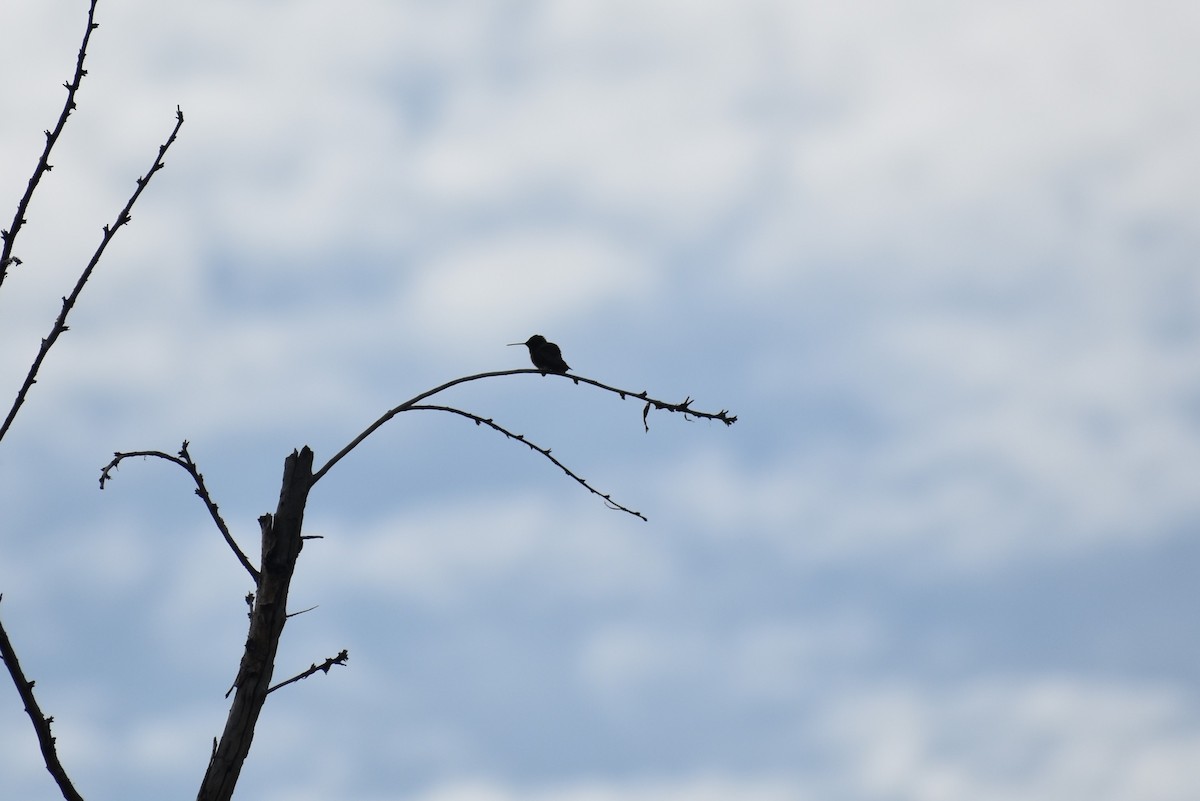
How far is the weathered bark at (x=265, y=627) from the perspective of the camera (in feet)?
15.9

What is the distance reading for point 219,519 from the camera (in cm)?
541

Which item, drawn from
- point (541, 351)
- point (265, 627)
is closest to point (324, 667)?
point (265, 627)

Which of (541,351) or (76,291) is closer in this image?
(76,291)

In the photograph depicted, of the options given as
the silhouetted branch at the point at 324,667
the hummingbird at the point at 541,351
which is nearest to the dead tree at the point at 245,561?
the silhouetted branch at the point at 324,667

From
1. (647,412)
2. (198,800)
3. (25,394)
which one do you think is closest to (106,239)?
(25,394)

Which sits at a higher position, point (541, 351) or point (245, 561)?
point (541, 351)

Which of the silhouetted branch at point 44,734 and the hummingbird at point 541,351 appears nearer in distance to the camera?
the silhouetted branch at point 44,734

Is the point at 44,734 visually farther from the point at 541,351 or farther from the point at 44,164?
the point at 541,351

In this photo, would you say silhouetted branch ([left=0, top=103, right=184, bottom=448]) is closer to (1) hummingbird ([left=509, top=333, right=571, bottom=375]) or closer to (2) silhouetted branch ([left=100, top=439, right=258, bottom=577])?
(2) silhouetted branch ([left=100, top=439, right=258, bottom=577])

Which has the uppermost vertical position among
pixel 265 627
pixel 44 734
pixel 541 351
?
pixel 541 351

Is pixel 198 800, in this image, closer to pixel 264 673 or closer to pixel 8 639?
pixel 264 673

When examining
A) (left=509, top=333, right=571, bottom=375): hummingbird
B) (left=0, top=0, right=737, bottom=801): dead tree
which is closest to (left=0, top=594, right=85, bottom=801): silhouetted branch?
(left=0, top=0, right=737, bottom=801): dead tree

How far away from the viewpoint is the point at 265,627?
521 centimetres

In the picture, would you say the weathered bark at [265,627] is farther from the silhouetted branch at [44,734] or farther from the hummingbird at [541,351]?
the hummingbird at [541,351]
